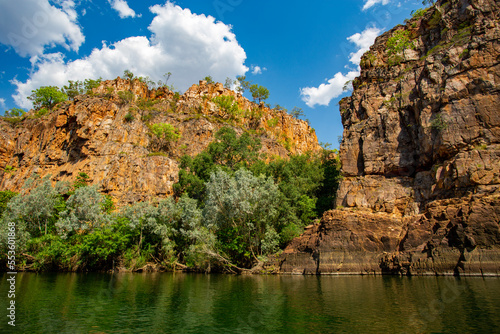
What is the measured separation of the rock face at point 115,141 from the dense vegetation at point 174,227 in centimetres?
1374

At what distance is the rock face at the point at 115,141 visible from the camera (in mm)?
60688

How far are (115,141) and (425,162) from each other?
5793 centimetres

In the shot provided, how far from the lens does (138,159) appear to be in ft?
205

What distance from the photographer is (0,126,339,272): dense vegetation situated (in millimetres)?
38938

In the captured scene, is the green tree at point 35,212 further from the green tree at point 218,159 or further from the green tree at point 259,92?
the green tree at point 259,92

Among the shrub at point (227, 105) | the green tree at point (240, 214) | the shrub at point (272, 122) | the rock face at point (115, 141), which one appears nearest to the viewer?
the green tree at point (240, 214)

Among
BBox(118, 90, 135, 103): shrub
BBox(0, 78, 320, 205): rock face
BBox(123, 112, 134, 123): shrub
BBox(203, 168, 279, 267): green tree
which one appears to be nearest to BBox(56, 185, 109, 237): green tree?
BBox(0, 78, 320, 205): rock face

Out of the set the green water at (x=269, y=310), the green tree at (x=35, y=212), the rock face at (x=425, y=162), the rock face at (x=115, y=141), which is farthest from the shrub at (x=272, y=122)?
the green water at (x=269, y=310)

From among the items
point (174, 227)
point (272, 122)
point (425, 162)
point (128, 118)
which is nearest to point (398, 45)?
point (425, 162)

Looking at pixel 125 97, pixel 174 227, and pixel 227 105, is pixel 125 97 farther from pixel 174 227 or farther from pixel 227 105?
pixel 174 227

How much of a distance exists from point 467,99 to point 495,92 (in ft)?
8.67

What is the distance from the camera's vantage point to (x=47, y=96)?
83.6m

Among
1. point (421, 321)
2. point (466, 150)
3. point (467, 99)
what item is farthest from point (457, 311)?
point (467, 99)

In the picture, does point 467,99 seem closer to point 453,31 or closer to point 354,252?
point 453,31
